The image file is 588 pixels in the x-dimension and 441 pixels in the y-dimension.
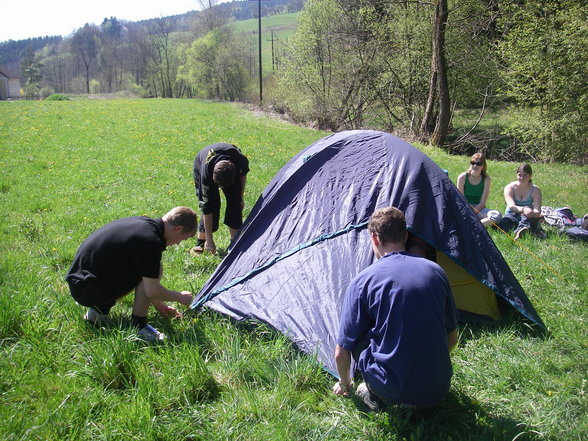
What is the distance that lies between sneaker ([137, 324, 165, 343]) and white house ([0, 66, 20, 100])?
212 feet

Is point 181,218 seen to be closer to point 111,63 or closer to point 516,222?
point 516,222

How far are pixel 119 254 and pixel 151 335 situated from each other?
68 centimetres

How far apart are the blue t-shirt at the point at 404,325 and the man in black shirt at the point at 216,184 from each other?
251cm

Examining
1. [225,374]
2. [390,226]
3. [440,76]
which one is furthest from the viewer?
[440,76]

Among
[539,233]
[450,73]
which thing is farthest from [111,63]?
[539,233]

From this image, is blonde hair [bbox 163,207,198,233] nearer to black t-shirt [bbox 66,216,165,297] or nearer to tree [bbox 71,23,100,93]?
black t-shirt [bbox 66,216,165,297]

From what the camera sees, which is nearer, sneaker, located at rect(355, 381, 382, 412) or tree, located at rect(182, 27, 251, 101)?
sneaker, located at rect(355, 381, 382, 412)

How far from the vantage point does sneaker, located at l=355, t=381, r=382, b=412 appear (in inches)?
105

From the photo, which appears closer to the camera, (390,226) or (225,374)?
(390,226)

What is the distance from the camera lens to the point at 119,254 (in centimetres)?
324

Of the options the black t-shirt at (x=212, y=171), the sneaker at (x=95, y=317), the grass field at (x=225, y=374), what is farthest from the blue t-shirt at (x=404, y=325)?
the black t-shirt at (x=212, y=171)

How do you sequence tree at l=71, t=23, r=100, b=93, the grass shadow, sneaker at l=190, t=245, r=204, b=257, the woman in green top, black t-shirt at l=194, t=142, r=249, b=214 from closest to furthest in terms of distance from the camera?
the grass shadow, black t-shirt at l=194, t=142, r=249, b=214, sneaker at l=190, t=245, r=204, b=257, the woman in green top, tree at l=71, t=23, r=100, b=93

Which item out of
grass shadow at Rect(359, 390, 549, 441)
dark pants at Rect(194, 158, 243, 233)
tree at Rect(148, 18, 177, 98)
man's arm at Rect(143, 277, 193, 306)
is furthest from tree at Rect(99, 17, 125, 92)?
grass shadow at Rect(359, 390, 549, 441)

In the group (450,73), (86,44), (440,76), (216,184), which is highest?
(86,44)
